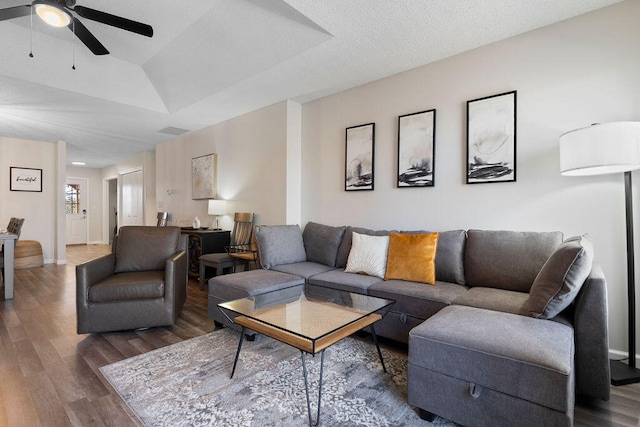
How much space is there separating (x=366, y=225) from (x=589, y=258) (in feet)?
6.89

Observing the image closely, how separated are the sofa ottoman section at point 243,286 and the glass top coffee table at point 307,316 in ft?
0.69

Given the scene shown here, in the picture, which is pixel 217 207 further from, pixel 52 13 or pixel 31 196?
pixel 31 196

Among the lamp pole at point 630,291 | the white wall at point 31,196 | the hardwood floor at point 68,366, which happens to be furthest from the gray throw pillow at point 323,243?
the white wall at point 31,196

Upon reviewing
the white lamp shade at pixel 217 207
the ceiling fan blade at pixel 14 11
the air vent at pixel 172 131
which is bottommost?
the white lamp shade at pixel 217 207

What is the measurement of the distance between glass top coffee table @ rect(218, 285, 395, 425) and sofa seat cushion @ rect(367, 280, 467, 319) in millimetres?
197

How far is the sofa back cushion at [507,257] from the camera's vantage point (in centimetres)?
221

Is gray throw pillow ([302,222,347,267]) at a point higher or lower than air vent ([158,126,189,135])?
lower

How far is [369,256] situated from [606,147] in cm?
178

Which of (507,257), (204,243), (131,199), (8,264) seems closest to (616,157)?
(507,257)

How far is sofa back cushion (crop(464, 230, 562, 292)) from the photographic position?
87.1 inches

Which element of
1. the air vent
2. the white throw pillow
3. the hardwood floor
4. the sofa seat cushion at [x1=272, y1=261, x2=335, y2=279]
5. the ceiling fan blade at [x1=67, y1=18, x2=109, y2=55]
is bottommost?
the hardwood floor

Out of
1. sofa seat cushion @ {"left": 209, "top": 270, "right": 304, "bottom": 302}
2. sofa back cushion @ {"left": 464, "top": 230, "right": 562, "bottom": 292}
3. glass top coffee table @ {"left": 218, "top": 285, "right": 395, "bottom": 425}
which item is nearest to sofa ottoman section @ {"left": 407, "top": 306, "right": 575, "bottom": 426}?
glass top coffee table @ {"left": 218, "top": 285, "right": 395, "bottom": 425}

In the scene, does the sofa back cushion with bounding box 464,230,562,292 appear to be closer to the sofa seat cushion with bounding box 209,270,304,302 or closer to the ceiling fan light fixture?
the sofa seat cushion with bounding box 209,270,304,302

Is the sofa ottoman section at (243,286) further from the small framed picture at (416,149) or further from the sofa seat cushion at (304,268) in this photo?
the small framed picture at (416,149)
